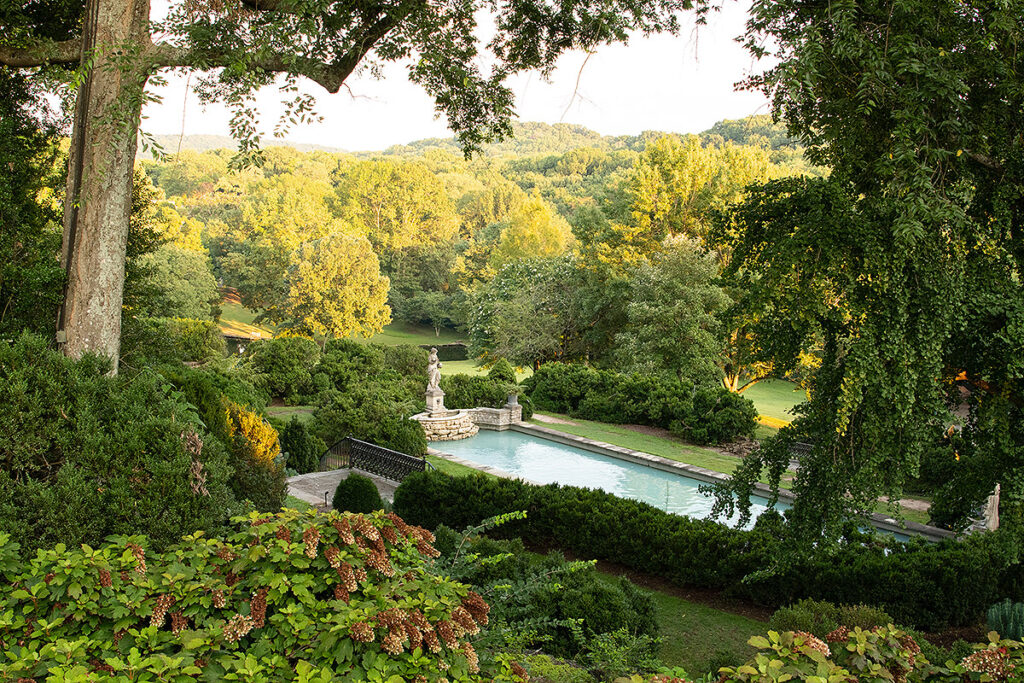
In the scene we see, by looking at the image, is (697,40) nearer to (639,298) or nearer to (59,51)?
(59,51)

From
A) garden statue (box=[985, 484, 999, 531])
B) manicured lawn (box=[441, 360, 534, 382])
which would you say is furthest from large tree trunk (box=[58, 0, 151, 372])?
manicured lawn (box=[441, 360, 534, 382])

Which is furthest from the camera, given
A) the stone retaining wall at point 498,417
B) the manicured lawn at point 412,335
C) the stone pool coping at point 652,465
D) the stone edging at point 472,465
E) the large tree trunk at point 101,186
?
the manicured lawn at point 412,335

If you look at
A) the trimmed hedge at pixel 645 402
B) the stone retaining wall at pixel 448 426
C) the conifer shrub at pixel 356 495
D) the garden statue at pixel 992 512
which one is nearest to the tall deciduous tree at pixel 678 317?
the trimmed hedge at pixel 645 402

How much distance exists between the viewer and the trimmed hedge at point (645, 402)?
725 inches

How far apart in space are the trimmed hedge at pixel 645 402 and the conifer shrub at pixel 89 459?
15.4 meters

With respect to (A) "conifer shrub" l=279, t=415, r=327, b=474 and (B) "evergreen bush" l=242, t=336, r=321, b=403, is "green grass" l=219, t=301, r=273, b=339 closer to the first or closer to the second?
(B) "evergreen bush" l=242, t=336, r=321, b=403

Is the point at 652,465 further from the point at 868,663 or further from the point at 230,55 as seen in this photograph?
the point at 868,663

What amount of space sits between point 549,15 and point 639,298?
16.9 metres

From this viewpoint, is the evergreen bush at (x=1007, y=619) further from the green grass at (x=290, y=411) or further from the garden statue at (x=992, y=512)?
the green grass at (x=290, y=411)

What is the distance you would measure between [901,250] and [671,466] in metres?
10.7

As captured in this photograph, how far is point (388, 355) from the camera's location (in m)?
25.6

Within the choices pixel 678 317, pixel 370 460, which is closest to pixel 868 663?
pixel 370 460

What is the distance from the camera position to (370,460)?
14.3m

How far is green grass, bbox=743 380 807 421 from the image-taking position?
29562 millimetres
